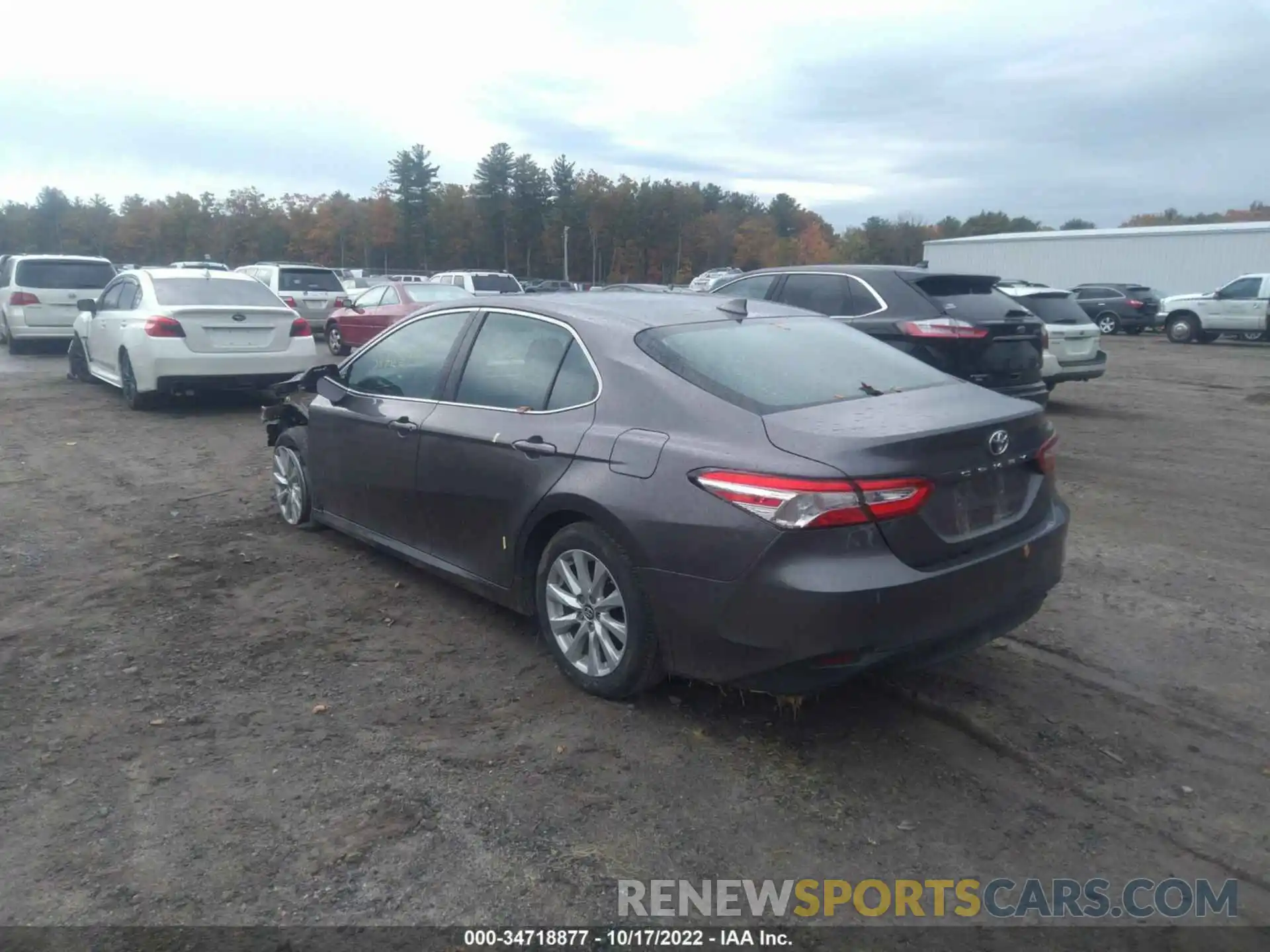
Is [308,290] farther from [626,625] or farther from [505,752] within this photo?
[505,752]

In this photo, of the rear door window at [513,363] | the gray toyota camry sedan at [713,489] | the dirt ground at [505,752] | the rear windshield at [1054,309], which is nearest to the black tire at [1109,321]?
the rear windshield at [1054,309]

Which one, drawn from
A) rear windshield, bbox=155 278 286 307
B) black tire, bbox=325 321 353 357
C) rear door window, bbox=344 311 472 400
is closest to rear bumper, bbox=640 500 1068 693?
rear door window, bbox=344 311 472 400

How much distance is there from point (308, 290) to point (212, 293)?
10.8m

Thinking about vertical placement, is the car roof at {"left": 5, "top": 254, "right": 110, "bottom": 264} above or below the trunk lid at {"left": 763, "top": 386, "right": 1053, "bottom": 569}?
above

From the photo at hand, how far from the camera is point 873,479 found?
343 cm

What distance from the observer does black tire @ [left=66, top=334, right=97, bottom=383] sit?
1341cm

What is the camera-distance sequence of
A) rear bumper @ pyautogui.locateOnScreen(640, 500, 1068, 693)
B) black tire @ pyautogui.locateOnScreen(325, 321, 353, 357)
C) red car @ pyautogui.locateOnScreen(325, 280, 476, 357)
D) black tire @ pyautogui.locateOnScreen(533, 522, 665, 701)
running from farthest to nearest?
black tire @ pyautogui.locateOnScreen(325, 321, 353, 357) → red car @ pyautogui.locateOnScreen(325, 280, 476, 357) → black tire @ pyautogui.locateOnScreen(533, 522, 665, 701) → rear bumper @ pyautogui.locateOnScreen(640, 500, 1068, 693)

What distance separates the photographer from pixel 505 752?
12.3 ft

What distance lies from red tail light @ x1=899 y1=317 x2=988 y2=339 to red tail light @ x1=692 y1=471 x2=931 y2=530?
5.53 m

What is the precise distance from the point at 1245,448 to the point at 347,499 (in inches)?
352

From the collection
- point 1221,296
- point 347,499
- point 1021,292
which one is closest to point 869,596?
point 347,499

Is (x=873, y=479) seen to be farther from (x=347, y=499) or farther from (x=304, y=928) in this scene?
(x=347, y=499)

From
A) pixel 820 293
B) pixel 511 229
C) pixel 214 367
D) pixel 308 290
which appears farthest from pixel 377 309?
pixel 511 229

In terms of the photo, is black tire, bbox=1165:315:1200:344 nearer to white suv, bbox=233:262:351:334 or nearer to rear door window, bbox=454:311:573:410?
white suv, bbox=233:262:351:334
